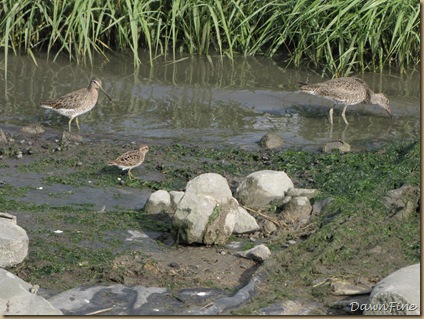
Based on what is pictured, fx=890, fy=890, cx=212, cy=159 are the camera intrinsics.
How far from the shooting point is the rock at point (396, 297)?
5711 millimetres

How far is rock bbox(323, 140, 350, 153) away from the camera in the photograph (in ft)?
34.6

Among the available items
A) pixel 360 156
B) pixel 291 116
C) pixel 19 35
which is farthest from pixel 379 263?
pixel 19 35

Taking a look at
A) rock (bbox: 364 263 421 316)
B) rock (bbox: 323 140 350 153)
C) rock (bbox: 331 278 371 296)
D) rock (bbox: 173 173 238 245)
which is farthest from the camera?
rock (bbox: 323 140 350 153)

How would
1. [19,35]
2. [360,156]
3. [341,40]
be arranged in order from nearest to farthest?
1. [360,156]
2. [341,40]
3. [19,35]

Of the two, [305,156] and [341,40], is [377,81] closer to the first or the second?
[341,40]

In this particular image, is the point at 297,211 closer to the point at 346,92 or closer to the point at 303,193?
the point at 303,193

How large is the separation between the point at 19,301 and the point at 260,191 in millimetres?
3115

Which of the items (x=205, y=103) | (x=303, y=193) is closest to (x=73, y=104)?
(x=205, y=103)

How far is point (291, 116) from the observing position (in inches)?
489

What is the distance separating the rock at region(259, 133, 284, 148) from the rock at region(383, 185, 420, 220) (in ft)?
8.78

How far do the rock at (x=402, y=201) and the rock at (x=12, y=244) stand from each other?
3.19 metres

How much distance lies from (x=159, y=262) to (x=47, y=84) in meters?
7.04

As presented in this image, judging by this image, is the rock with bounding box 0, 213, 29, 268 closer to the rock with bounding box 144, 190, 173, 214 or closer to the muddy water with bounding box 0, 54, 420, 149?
the rock with bounding box 144, 190, 173, 214

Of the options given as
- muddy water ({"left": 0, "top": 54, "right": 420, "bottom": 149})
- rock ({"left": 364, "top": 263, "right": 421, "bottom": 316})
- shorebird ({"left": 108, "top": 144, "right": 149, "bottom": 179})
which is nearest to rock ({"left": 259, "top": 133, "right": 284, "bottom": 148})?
muddy water ({"left": 0, "top": 54, "right": 420, "bottom": 149})
